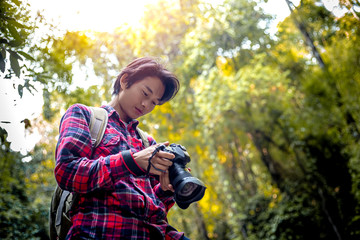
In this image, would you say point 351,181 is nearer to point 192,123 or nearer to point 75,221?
point 192,123

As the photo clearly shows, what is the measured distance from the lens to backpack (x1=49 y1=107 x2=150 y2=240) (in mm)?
1209

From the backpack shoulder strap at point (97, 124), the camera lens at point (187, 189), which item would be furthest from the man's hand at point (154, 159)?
the backpack shoulder strap at point (97, 124)

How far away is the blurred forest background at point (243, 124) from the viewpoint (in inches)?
215

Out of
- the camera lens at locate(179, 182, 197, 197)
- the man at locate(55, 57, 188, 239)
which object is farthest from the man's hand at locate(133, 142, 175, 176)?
the camera lens at locate(179, 182, 197, 197)

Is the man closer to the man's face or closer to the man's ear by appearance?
the man's face

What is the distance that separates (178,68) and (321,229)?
5312mm

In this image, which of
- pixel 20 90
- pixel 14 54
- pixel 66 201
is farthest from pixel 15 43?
pixel 66 201

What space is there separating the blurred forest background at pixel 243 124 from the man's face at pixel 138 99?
Answer: 2.60 metres

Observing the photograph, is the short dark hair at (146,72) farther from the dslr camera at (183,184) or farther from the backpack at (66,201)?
the dslr camera at (183,184)

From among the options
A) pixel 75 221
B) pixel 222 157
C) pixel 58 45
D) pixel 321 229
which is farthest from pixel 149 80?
pixel 222 157

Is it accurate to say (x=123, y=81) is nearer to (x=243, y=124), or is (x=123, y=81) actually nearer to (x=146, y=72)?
(x=146, y=72)

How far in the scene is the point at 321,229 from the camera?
6449 mm

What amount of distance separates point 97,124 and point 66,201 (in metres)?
0.38

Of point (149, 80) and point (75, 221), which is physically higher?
point (149, 80)
